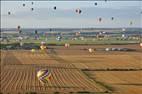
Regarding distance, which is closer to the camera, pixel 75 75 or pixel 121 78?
pixel 121 78

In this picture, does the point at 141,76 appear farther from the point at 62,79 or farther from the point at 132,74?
the point at 62,79

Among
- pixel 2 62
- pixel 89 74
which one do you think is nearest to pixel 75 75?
pixel 89 74

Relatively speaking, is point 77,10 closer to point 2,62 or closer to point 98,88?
point 2,62

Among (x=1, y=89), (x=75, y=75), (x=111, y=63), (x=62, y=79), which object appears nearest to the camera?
(x=1, y=89)

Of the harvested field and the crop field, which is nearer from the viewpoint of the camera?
the crop field

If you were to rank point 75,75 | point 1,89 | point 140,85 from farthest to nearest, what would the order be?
1. point 75,75
2. point 140,85
3. point 1,89

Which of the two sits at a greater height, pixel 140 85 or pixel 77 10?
pixel 77 10

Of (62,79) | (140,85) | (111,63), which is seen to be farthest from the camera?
(111,63)

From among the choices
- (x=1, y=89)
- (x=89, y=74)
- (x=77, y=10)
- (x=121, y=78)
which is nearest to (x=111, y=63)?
(x=77, y=10)

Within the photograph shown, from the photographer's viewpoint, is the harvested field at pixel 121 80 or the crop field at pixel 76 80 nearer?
the crop field at pixel 76 80
